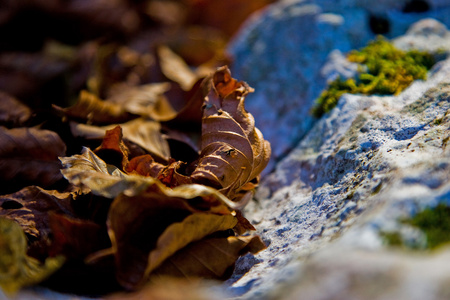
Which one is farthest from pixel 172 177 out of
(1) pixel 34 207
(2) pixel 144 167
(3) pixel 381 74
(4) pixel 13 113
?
(3) pixel 381 74

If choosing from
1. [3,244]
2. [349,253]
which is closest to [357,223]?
[349,253]

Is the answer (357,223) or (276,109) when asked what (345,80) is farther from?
(357,223)

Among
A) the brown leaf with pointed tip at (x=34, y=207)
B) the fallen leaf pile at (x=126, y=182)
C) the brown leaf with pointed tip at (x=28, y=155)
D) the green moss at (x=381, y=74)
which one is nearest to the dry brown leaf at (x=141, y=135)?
the fallen leaf pile at (x=126, y=182)

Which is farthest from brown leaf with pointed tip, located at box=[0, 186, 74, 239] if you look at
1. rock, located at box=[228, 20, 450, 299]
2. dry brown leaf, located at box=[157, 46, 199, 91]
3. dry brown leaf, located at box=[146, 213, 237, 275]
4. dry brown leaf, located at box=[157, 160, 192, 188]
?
dry brown leaf, located at box=[157, 46, 199, 91]

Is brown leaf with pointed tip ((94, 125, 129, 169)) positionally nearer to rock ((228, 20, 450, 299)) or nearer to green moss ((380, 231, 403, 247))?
rock ((228, 20, 450, 299))

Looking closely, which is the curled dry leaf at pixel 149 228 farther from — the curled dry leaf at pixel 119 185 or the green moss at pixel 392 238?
the green moss at pixel 392 238
